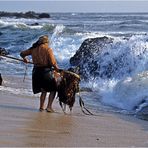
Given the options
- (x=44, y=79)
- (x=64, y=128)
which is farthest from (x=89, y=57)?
(x=64, y=128)

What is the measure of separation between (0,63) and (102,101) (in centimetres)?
948

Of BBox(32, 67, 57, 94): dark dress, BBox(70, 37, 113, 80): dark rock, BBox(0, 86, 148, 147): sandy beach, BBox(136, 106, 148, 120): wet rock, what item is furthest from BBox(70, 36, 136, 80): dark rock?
BBox(32, 67, 57, 94): dark dress

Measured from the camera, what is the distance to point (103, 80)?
16750mm

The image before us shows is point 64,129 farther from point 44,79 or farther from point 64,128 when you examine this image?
point 44,79

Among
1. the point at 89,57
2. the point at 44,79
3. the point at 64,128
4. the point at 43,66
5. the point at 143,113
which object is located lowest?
the point at 89,57

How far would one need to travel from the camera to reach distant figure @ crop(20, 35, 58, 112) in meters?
9.42

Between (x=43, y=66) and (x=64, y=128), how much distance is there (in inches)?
79.0

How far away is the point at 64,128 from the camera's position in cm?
778

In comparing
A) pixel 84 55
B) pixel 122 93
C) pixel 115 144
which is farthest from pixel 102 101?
pixel 84 55

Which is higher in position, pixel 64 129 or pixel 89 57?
pixel 64 129

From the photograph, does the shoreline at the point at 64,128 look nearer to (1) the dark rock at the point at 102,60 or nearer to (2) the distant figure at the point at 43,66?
(2) the distant figure at the point at 43,66

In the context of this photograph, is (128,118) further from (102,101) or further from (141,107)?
(102,101)

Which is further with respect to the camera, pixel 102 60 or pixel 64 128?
pixel 102 60

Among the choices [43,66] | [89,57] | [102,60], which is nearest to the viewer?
[43,66]
